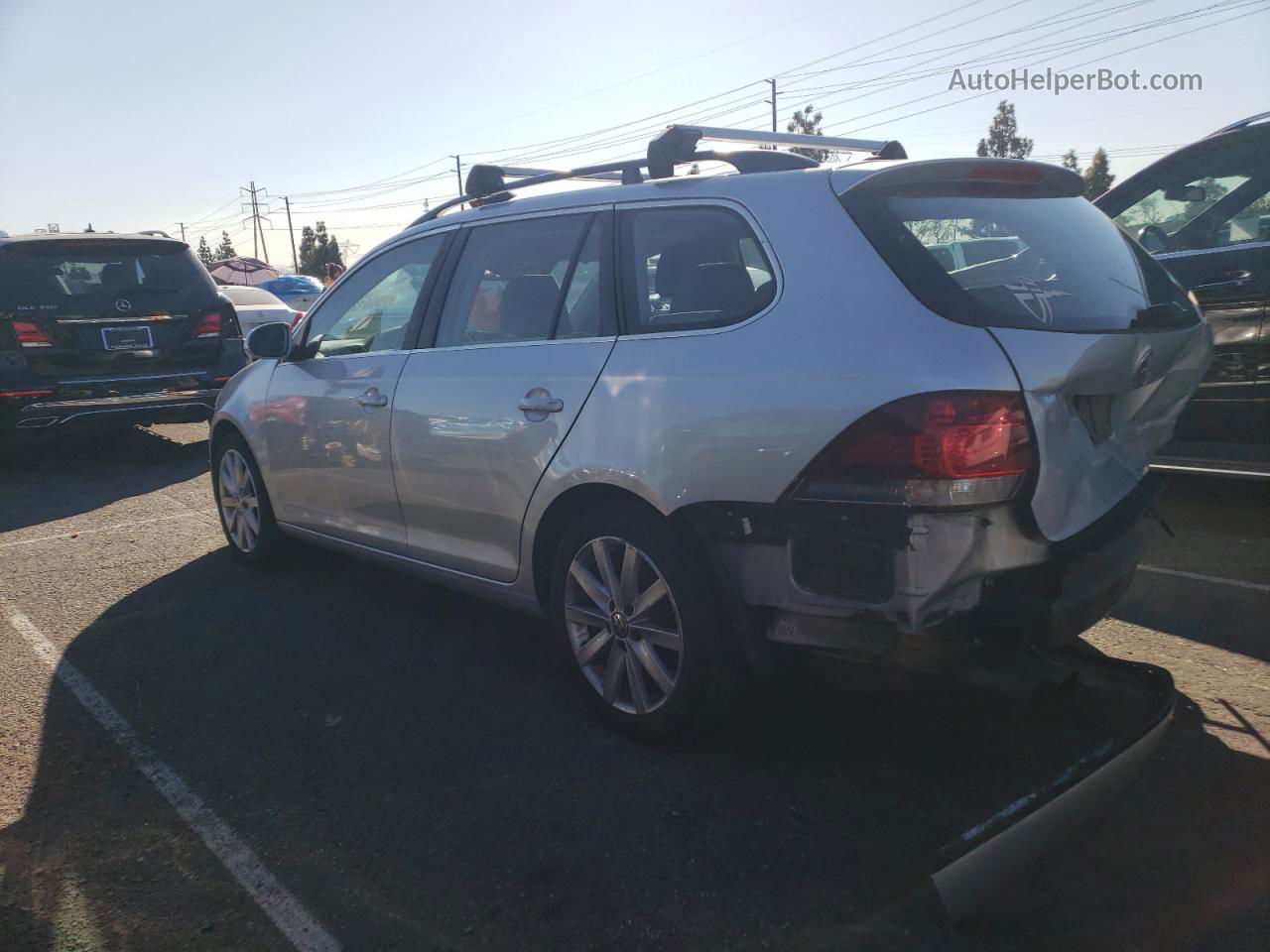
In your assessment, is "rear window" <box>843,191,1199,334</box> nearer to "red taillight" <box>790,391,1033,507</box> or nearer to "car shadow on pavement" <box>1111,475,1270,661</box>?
"red taillight" <box>790,391,1033,507</box>

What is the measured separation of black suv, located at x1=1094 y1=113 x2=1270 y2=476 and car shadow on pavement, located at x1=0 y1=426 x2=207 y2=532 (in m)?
7.09

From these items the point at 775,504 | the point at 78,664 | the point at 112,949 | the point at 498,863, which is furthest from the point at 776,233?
the point at 78,664

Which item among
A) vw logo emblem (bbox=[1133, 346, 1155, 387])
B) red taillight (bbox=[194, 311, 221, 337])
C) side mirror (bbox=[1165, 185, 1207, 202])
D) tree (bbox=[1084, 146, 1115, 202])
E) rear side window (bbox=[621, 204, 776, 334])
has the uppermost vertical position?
tree (bbox=[1084, 146, 1115, 202])

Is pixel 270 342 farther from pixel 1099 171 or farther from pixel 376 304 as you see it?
pixel 1099 171

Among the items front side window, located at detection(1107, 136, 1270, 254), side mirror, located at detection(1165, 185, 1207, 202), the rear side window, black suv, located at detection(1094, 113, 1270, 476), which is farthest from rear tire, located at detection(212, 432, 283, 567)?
side mirror, located at detection(1165, 185, 1207, 202)

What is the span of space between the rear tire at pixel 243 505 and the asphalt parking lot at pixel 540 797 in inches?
28.0

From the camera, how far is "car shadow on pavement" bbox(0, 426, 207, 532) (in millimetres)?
7131

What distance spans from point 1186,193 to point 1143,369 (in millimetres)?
3102

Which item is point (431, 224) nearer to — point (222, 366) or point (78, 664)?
point (78, 664)

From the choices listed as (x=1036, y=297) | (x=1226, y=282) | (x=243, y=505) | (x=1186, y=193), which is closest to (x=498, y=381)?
(x=1036, y=297)

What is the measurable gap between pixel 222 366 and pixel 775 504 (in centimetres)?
741

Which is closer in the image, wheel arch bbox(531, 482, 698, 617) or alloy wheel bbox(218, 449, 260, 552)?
wheel arch bbox(531, 482, 698, 617)

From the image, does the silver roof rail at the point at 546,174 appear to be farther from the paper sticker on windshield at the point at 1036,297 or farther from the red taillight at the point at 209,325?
the red taillight at the point at 209,325

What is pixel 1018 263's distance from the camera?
9.01 ft
